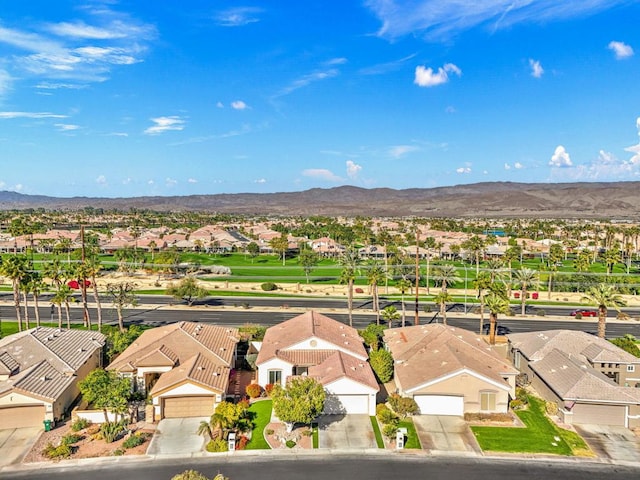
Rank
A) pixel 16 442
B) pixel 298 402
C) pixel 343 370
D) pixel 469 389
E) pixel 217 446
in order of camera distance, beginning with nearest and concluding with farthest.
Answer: pixel 217 446, pixel 16 442, pixel 298 402, pixel 469 389, pixel 343 370

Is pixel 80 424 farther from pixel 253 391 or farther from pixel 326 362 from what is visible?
pixel 326 362

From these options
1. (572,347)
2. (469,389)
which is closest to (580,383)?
(572,347)

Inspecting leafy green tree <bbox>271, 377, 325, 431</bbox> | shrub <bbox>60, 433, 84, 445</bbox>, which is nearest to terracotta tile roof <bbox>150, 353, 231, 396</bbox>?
shrub <bbox>60, 433, 84, 445</bbox>

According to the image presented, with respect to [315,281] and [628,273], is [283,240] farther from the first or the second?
[628,273]

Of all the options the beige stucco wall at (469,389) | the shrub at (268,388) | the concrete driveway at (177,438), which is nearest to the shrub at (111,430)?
the concrete driveway at (177,438)

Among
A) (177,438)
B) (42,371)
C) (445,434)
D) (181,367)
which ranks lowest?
(445,434)

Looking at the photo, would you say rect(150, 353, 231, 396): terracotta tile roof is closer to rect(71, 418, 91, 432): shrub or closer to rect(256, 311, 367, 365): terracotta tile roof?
rect(256, 311, 367, 365): terracotta tile roof

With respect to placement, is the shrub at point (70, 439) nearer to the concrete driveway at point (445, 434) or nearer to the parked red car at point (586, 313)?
Answer: the concrete driveway at point (445, 434)

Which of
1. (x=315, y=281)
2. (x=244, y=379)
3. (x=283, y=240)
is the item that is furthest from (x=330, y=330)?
(x=283, y=240)
